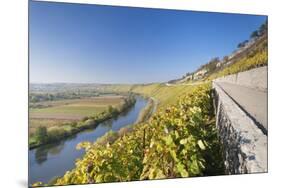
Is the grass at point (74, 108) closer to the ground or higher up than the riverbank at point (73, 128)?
higher up

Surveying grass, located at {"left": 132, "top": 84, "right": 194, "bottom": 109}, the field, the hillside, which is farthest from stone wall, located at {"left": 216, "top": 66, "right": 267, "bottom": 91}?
the field

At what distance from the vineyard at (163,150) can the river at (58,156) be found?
0.05m

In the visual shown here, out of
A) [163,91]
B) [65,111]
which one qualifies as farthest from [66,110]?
[163,91]

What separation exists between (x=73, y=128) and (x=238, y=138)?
54.1 inches

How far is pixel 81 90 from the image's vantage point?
3.30 m

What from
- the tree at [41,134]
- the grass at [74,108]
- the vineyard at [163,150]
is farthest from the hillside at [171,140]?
the tree at [41,134]

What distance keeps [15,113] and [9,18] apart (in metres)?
0.69

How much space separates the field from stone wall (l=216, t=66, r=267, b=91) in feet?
3.54

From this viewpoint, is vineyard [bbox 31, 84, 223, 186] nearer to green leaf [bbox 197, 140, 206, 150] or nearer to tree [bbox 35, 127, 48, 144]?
green leaf [bbox 197, 140, 206, 150]

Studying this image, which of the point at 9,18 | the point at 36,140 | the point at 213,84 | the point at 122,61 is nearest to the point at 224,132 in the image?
the point at 213,84

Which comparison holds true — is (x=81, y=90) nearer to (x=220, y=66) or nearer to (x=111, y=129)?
(x=111, y=129)

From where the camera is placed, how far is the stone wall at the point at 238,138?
355cm

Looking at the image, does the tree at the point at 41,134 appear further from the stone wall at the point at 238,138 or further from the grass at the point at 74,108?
the stone wall at the point at 238,138

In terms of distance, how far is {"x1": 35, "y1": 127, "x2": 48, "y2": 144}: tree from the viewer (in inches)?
123
